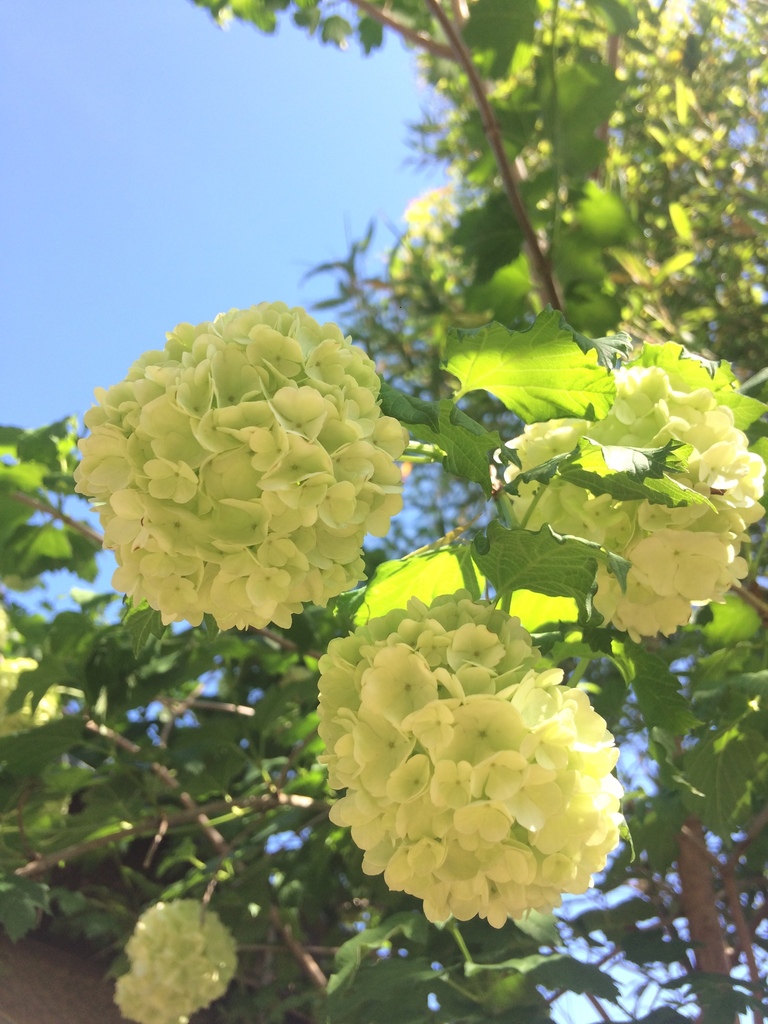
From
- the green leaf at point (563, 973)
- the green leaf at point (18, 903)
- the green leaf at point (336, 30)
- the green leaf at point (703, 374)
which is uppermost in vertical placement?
the green leaf at point (336, 30)

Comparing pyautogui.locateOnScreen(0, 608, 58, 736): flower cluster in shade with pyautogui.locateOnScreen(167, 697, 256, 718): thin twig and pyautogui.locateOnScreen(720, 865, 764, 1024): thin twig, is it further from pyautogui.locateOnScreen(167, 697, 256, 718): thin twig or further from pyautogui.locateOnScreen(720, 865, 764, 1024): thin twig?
pyautogui.locateOnScreen(720, 865, 764, 1024): thin twig

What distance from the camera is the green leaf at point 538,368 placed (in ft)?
2.88

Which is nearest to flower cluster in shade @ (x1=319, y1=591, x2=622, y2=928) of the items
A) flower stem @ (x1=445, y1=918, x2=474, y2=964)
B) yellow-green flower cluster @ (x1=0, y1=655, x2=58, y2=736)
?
flower stem @ (x1=445, y1=918, x2=474, y2=964)

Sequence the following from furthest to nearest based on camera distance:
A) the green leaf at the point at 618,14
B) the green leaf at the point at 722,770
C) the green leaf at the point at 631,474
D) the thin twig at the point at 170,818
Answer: the green leaf at the point at 618,14
the thin twig at the point at 170,818
the green leaf at the point at 722,770
the green leaf at the point at 631,474

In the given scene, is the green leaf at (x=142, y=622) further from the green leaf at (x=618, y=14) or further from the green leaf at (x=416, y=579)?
the green leaf at (x=618, y=14)

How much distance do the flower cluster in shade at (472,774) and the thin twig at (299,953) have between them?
3.91 ft

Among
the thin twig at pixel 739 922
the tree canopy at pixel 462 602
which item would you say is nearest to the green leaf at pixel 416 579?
the tree canopy at pixel 462 602

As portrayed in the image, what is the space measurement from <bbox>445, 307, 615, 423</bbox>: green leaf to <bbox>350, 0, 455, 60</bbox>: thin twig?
51.4 inches

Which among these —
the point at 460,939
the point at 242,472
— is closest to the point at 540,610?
the point at 242,472

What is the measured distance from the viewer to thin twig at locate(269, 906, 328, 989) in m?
1.74

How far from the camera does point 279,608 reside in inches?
32.7

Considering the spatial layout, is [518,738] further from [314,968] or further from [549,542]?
[314,968]

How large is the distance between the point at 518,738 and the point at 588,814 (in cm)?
10

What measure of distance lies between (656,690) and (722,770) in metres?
0.36
